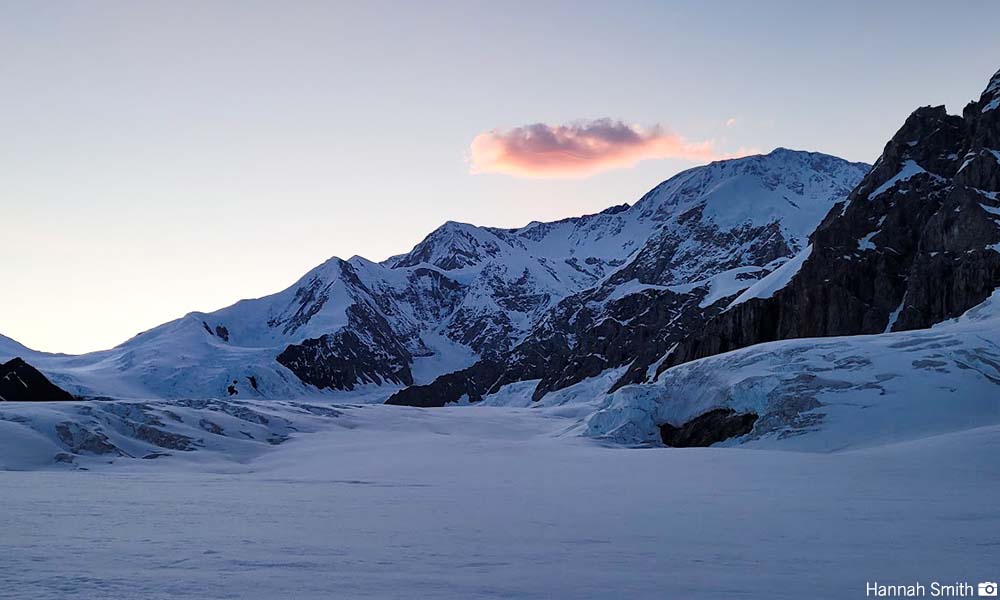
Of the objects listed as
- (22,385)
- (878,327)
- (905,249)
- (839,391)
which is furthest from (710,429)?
Result: (22,385)

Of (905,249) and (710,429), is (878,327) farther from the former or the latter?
(710,429)

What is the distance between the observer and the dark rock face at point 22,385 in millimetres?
88375

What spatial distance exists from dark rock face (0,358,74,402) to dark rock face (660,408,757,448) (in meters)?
75.8

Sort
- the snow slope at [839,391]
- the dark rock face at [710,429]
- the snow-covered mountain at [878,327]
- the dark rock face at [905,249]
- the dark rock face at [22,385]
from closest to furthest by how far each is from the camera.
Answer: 1. the snow slope at [839,391]
2. the snow-covered mountain at [878,327]
3. the dark rock face at [710,429]
4. the dark rock face at [905,249]
5. the dark rock face at [22,385]

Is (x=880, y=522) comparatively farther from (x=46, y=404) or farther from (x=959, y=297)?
(x=959, y=297)

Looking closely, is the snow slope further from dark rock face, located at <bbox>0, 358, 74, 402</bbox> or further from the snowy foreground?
dark rock face, located at <bbox>0, 358, 74, 402</bbox>

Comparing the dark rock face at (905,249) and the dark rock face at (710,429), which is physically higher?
the dark rock face at (905,249)

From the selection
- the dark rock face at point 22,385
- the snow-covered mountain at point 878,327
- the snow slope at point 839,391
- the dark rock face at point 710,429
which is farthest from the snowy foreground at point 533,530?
the dark rock face at point 22,385

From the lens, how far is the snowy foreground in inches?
439

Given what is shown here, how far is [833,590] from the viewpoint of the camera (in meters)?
10.7

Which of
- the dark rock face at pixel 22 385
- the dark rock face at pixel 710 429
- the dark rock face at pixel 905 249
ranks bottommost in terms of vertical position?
the dark rock face at pixel 710 429

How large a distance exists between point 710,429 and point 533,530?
1490 inches

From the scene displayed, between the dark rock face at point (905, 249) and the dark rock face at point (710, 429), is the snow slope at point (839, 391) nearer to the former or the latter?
the dark rock face at point (710, 429)

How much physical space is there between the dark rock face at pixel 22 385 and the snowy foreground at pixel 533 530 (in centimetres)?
6970
